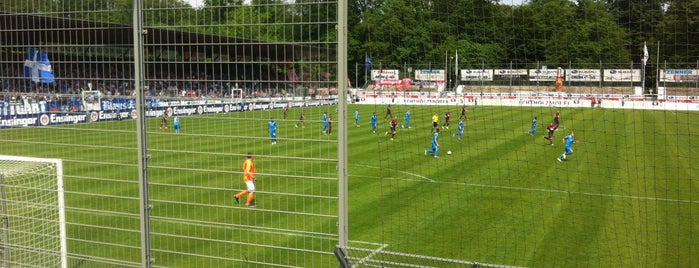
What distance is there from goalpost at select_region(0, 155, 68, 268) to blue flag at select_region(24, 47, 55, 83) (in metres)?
1.07

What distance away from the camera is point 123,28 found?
682cm

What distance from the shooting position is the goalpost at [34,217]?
6910 millimetres

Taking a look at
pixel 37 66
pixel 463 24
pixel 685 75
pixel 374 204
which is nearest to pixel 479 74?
pixel 463 24

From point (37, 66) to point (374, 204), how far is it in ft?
27.5

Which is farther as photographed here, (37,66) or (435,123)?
(435,123)

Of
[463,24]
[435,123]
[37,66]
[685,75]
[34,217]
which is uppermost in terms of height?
[463,24]

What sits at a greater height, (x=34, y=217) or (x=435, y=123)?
(x=435, y=123)

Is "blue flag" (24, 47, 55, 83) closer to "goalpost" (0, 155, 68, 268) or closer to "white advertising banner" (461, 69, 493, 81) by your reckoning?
"goalpost" (0, 155, 68, 268)

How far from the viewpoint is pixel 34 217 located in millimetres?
6980

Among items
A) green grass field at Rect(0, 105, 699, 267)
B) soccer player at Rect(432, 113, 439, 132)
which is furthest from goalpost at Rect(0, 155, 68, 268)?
soccer player at Rect(432, 113, 439, 132)

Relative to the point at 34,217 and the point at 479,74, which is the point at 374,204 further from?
the point at 34,217

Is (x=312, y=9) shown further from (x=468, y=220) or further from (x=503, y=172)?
(x=503, y=172)

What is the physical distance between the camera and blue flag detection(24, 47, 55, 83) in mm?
7301

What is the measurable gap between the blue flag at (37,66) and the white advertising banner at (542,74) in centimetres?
678
